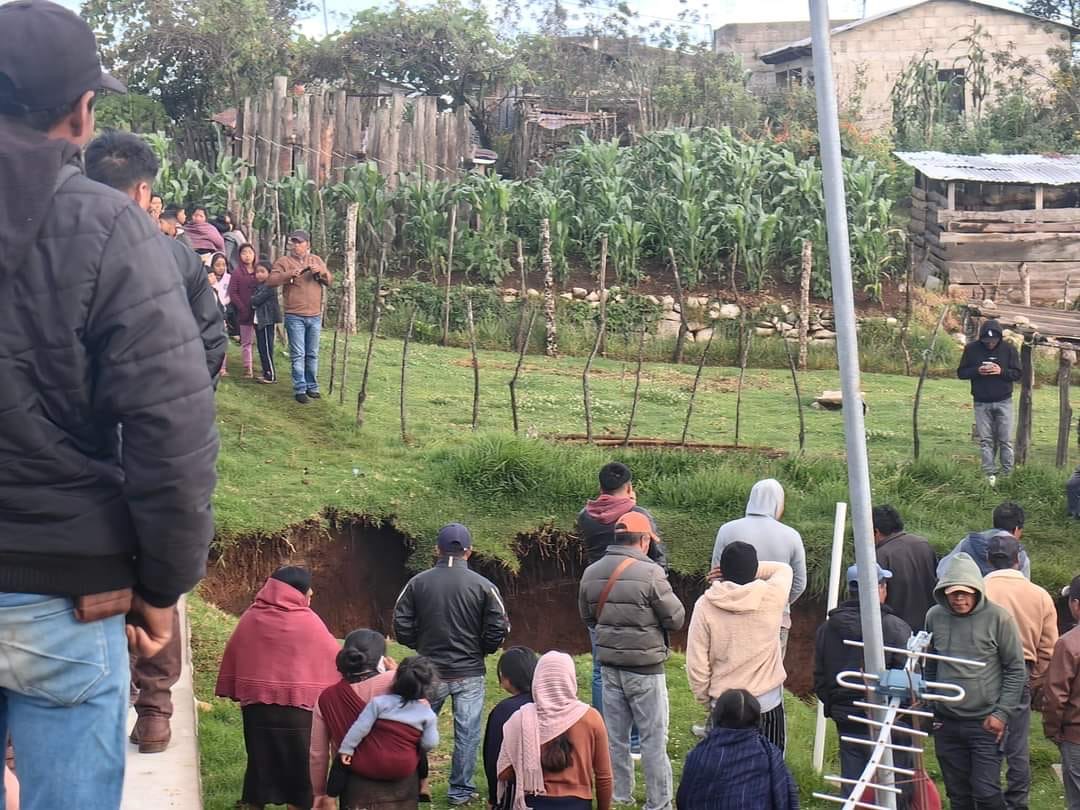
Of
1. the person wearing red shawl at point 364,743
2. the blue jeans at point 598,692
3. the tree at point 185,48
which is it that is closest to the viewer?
the person wearing red shawl at point 364,743

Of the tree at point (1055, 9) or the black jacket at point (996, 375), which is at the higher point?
the tree at point (1055, 9)

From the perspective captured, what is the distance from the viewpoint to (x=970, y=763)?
7.74 m

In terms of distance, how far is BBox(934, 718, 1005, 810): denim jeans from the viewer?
7.64 metres

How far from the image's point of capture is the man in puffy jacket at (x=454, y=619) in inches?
314

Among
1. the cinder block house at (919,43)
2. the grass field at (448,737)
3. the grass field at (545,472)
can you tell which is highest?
the cinder block house at (919,43)

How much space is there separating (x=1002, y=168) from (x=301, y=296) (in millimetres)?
14475

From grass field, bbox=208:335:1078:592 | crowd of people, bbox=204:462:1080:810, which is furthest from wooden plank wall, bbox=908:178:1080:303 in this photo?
crowd of people, bbox=204:462:1080:810

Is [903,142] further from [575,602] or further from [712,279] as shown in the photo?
[575,602]

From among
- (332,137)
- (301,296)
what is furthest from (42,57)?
(332,137)

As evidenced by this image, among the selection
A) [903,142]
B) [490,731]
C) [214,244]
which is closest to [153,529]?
[490,731]

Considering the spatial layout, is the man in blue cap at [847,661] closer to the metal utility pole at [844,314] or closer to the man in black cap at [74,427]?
the metal utility pole at [844,314]

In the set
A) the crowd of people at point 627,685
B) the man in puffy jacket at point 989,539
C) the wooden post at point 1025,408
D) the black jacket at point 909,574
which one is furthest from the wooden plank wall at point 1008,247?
the crowd of people at point 627,685

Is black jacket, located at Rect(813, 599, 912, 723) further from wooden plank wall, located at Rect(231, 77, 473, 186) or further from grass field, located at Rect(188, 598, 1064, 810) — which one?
wooden plank wall, located at Rect(231, 77, 473, 186)

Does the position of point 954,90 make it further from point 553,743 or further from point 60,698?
point 60,698
